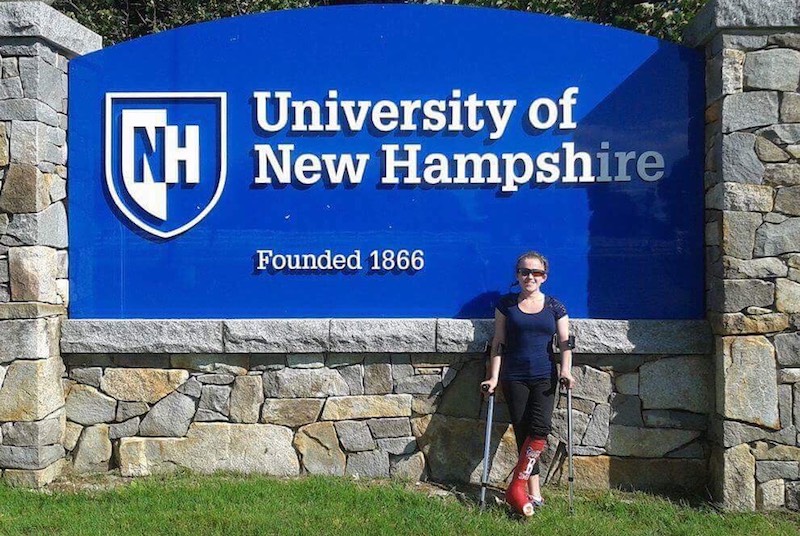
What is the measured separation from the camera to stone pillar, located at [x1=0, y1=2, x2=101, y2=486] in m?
4.98

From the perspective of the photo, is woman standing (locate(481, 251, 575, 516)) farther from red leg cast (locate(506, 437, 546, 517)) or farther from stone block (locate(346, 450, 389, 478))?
stone block (locate(346, 450, 389, 478))

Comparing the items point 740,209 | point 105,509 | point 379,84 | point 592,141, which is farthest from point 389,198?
point 105,509

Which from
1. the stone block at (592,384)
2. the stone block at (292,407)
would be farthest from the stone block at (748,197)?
the stone block at (292,407)

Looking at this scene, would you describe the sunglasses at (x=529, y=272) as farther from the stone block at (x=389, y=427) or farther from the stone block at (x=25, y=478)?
the stone block at (x=25, y=478)

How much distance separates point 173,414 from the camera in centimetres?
526

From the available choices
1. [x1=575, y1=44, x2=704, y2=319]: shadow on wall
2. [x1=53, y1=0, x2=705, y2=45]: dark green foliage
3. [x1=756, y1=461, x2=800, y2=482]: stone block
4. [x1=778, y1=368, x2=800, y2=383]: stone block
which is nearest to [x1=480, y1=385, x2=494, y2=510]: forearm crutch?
[x1=575, y1=44, x2=704, y2=319]: shadow on wall

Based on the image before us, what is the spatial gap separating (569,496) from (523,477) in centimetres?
39

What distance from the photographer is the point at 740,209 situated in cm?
482

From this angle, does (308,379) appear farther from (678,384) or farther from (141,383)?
(678,384)

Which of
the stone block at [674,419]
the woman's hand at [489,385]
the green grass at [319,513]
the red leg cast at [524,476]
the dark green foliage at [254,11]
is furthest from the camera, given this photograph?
the dark green foliage at [254,11]

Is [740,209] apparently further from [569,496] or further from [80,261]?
[80,261]

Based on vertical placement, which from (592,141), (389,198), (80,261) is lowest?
(80,261)

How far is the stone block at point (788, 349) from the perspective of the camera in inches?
189

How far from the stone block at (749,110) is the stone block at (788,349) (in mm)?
1310
